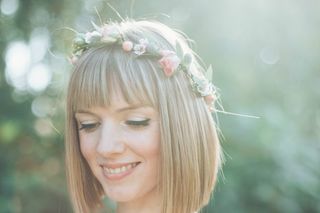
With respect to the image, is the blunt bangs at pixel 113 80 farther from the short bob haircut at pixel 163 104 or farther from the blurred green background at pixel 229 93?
the blurred green background at pixel 229 93

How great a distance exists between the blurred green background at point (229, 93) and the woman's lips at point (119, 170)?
1.87 m

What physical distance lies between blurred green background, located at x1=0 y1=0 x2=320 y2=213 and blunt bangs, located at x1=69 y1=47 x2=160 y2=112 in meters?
1.79

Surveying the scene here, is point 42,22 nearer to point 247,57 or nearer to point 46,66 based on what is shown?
point 46,66

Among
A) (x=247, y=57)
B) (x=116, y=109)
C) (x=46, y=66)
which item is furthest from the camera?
(x=46, y=66)

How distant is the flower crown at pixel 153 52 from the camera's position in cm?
231

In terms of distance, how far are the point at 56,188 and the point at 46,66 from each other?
3.34ft

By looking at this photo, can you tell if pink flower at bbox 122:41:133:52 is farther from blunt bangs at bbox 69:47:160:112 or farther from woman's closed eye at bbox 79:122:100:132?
woman's closed eye at bbox 79:122:100:132

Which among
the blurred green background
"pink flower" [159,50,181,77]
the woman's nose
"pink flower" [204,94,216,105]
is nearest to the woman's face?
the woman's nose

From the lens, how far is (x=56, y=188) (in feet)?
19.3

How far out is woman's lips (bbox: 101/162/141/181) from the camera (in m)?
2.28

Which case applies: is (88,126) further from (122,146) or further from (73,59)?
(73,59)

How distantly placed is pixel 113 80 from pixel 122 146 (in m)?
0.21

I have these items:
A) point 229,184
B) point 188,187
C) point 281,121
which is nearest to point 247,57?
point 281,121

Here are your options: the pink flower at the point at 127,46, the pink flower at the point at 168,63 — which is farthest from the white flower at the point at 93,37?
the pink flower at the point at 168,63
